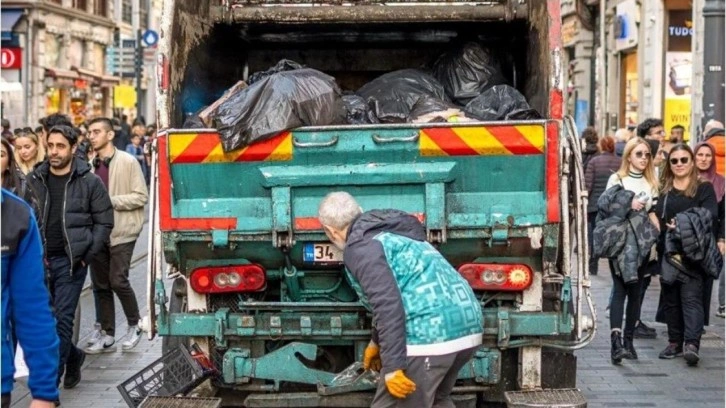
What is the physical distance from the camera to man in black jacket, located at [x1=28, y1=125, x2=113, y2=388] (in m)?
8.63

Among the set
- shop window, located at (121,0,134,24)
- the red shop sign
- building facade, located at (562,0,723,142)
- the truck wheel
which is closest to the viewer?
the truck wheel

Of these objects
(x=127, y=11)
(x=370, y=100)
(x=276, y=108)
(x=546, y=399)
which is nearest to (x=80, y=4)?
(x=127, y=11)

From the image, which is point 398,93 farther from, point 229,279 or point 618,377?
point 618,377

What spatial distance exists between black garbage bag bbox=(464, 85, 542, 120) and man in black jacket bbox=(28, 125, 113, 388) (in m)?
2.53

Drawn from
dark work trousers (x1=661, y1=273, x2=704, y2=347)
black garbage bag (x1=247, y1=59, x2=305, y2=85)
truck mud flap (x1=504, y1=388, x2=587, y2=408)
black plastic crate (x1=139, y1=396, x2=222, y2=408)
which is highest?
black garbage bag (x1=247, y1=59, x2=305, y2=85)

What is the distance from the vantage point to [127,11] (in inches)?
2028

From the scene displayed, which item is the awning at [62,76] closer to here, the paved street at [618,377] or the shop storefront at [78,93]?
the shop storefront at [78,93]

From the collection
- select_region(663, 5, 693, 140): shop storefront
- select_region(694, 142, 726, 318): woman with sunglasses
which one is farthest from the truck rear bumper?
select_region(663, 5, 693, 140): shop storefront

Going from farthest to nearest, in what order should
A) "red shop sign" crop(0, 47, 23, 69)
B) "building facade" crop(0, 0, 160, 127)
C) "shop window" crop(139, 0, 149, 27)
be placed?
"shop window" crop(139, 0, 149, 27) → "building facade" crop(0, 0, 160, 127) → "red shop sign" crop(0, 47, 23, 69)

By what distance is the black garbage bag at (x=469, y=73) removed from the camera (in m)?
8.48

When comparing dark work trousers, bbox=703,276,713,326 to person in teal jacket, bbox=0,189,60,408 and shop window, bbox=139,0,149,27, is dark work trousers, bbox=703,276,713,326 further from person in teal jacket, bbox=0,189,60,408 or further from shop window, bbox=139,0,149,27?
shop window, bbox=139,0,149,27

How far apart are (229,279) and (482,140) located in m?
1.45

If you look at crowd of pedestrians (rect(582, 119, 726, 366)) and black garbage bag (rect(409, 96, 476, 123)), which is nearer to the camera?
black garbage bag (rect(409, 96, 476, 123))

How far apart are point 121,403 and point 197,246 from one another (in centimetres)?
177
